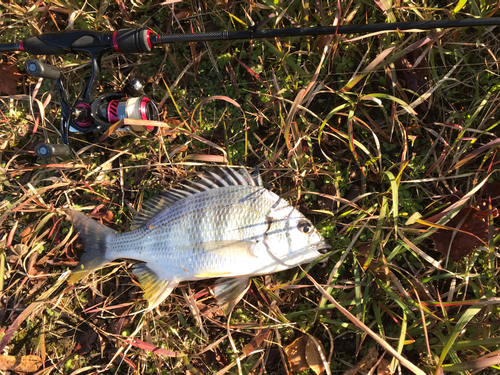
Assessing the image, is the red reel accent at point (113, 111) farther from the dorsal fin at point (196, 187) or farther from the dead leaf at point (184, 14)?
the dead leaf at point (184, 14)

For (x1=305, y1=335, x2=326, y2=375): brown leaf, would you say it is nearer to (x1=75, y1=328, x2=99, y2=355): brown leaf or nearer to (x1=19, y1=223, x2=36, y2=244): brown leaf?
(x1=75, y1=328, x2=99, y2=355): brown leaf

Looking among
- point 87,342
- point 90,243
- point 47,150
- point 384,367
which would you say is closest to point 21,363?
point 87,342

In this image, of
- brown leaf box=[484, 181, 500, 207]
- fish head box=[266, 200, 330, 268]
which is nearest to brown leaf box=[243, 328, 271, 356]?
fish head box=[266, 200, 330, 268]

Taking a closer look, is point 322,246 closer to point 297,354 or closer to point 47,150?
point 297,354

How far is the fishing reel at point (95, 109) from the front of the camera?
238 cm

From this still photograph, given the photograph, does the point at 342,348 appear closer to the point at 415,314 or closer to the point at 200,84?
the point at 415,314

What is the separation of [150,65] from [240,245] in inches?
77.7

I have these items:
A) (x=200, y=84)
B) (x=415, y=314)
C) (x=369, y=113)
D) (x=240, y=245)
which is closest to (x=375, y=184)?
(x=369, y=113)

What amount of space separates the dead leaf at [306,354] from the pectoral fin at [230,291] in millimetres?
611

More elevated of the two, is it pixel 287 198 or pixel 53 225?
pixel 287 198

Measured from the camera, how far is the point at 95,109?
95.3 inches

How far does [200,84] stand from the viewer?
2.71 meters

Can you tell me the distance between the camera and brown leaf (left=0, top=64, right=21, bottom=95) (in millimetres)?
2889

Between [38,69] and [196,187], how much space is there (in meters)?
1.57
